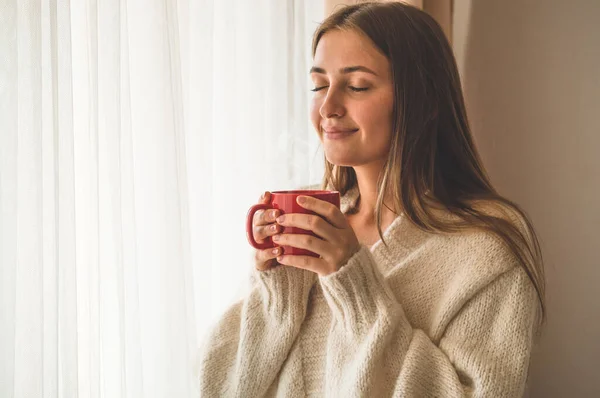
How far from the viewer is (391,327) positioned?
0.82 metres

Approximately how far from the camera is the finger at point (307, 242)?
0.81m

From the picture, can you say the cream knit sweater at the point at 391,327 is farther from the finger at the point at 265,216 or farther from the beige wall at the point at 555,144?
the beige wall at the point at 555,144

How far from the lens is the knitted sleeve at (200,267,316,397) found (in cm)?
94

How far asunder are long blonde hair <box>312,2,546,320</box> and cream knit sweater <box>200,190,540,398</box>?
→ 0.05 meters

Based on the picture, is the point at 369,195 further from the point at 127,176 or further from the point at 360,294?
the point at 127,176

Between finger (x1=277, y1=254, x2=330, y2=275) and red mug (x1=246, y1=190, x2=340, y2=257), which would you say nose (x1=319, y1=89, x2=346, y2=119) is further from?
finger (x1=277, y1=254, x2=330, y2=275)

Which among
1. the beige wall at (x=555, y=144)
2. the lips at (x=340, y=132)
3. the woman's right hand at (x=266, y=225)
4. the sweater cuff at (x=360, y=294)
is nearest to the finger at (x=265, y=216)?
the woman's right hand at (x=266, y=225)

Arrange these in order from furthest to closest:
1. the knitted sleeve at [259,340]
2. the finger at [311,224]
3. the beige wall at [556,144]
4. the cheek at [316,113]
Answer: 1. the beige wall at [556,144]
2. the cheek at [316,113]
3. the knitted sleeve at [259,340]
4. the finger at [311,224]

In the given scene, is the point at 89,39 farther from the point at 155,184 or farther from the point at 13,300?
the point at 13,300

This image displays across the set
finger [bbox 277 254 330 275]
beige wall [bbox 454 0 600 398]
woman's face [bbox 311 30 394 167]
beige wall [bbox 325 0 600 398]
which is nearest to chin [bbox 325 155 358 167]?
woman's face [bbox 311 30 394 167]

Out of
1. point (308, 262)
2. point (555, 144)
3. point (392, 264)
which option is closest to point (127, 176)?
point (308, 262)

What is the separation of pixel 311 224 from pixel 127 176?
17.7 inches

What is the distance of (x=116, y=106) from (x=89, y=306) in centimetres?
38

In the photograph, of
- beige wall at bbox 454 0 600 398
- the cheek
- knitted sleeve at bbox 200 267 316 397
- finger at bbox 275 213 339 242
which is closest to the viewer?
finger at bbox 275 213 339 242
